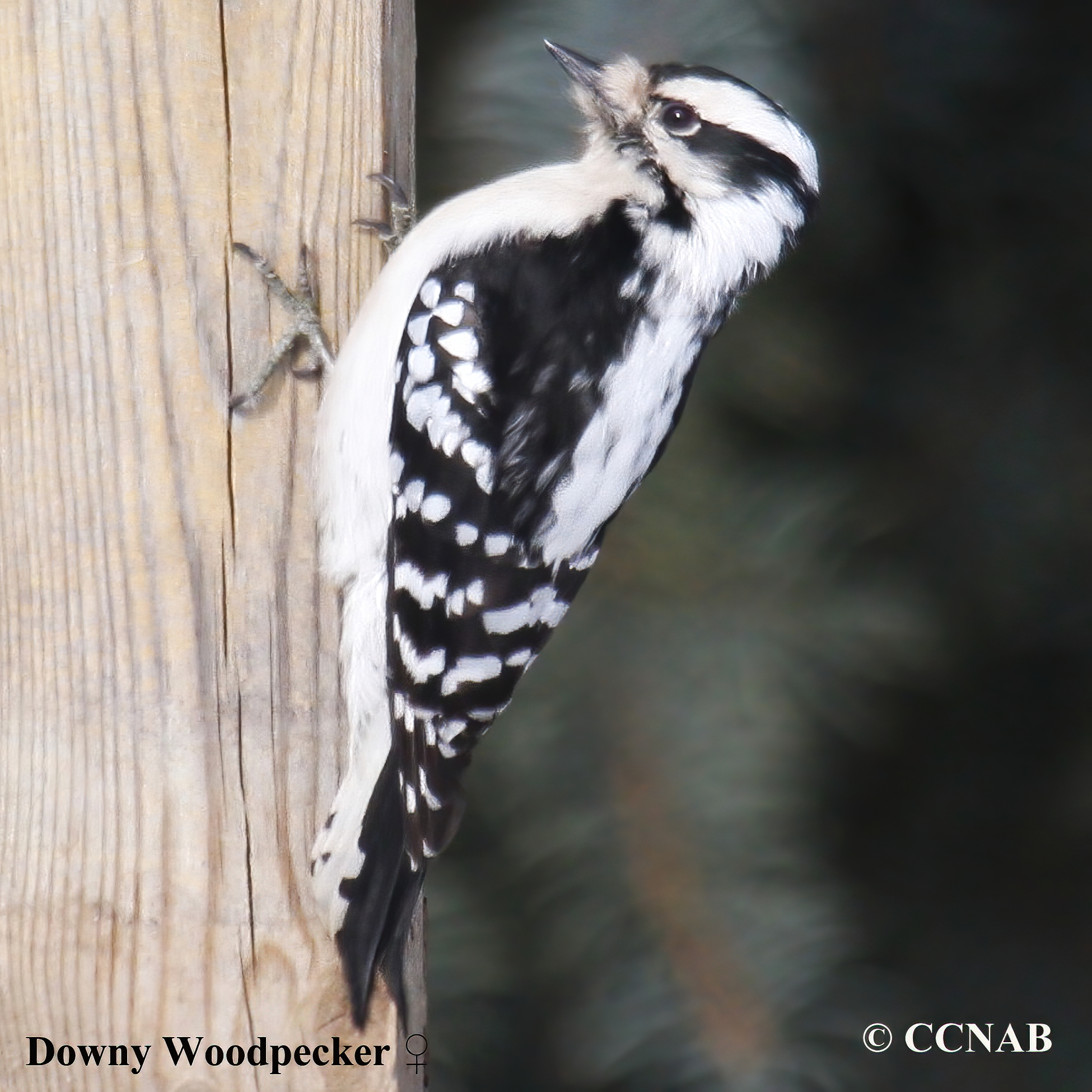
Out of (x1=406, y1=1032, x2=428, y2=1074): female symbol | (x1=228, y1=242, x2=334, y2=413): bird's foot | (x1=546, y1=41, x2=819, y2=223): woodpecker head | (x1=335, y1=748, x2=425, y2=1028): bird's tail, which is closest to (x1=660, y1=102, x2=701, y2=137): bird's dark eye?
(x1=546, y1=41, x2=819, y2=223): woodpecker head

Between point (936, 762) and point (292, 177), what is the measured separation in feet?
5.60

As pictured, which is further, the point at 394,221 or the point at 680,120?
the point at 680,120

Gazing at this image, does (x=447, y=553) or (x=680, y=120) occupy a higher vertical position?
(x=680, y=120)

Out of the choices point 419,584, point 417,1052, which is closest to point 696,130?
point 419,584

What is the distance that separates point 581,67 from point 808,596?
86 cm

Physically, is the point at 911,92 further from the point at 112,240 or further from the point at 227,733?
the point at 227,733

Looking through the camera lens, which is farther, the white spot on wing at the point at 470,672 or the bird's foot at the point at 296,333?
the white spot on wing at the point at 470,672

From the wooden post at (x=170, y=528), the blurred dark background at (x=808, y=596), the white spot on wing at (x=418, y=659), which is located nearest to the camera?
the wooden post at (x=170, y=528)

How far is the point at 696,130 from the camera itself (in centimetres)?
165

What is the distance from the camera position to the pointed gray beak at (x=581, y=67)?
1666 millimetres

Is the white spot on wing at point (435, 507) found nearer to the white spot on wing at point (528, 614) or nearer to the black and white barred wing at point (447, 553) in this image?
the black and white barred wing at point (447, 553)

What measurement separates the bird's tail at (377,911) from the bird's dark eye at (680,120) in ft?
3.13

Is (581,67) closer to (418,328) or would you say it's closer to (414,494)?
(418,328)

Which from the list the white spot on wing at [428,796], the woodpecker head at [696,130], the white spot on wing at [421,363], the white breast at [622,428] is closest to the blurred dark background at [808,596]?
the woodpecker head at [696,130]
